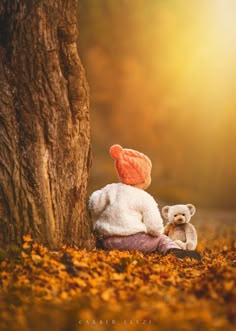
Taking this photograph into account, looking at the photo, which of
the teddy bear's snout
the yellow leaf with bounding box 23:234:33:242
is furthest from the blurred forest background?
the yellow leaf with bounding box 23:234:33:242

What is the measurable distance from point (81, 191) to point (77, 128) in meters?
0.61

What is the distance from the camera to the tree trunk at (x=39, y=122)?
5934 mm

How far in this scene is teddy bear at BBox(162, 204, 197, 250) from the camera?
300 inches

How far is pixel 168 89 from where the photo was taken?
12.3 metres

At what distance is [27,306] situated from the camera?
4.53 m

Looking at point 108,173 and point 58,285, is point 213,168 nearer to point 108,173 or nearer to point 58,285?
point 108,173

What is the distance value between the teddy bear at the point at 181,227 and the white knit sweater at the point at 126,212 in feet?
3.15

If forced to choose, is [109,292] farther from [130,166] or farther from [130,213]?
[130,166]

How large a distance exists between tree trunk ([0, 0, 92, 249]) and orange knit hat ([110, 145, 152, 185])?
0.67 m

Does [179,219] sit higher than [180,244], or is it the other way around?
[179,219]

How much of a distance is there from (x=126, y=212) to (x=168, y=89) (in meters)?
5.98

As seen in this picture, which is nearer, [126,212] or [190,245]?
[126,212]

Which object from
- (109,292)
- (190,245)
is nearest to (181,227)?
(190,245)

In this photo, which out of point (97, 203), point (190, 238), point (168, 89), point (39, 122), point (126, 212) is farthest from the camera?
point (168, 89)
